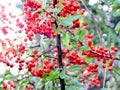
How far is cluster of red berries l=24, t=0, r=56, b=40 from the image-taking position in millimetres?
1942

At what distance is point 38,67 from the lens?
205 cm

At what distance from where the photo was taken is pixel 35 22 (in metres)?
2.05

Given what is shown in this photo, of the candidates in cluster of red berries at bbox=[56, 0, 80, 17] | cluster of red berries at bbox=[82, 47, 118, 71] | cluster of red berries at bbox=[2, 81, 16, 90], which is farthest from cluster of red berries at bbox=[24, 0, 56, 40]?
cluster of red berries at bbox=[2, 81, 16, 90]

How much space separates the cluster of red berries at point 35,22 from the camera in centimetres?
194

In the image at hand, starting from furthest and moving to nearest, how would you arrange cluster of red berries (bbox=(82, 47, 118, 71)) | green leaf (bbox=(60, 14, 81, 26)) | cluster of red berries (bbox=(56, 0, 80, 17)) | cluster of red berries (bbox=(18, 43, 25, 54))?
1. cluster of red berries (bbox=(18, 43, 25, 54))
2. cluster of red berries (bbox=(82, 47, 118, 71))
3. cluster of red berries (bbox=(56, 0, 80, 17))
4. green leaf (bbox=(60, 14, 81, 26))

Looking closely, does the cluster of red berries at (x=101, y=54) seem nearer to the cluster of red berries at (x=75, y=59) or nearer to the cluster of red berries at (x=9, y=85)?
the cluster of red berries at (x=75, y=59)

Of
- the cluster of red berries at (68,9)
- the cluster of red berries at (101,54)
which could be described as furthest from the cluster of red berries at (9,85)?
the cluster of red berries at (68,9)

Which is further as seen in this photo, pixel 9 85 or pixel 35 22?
pixel 9 85

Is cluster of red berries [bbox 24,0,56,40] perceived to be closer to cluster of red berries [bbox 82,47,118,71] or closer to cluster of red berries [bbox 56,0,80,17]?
cluster of red berries [bbox 56,0,80,17]

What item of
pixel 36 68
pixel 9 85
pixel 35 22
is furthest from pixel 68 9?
pixel 9 85

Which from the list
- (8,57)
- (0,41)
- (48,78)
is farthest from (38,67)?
(0,41)

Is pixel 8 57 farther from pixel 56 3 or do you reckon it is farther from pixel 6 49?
pixel 56 3

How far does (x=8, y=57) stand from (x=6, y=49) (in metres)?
0.07

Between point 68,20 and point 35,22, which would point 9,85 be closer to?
point 35,22
